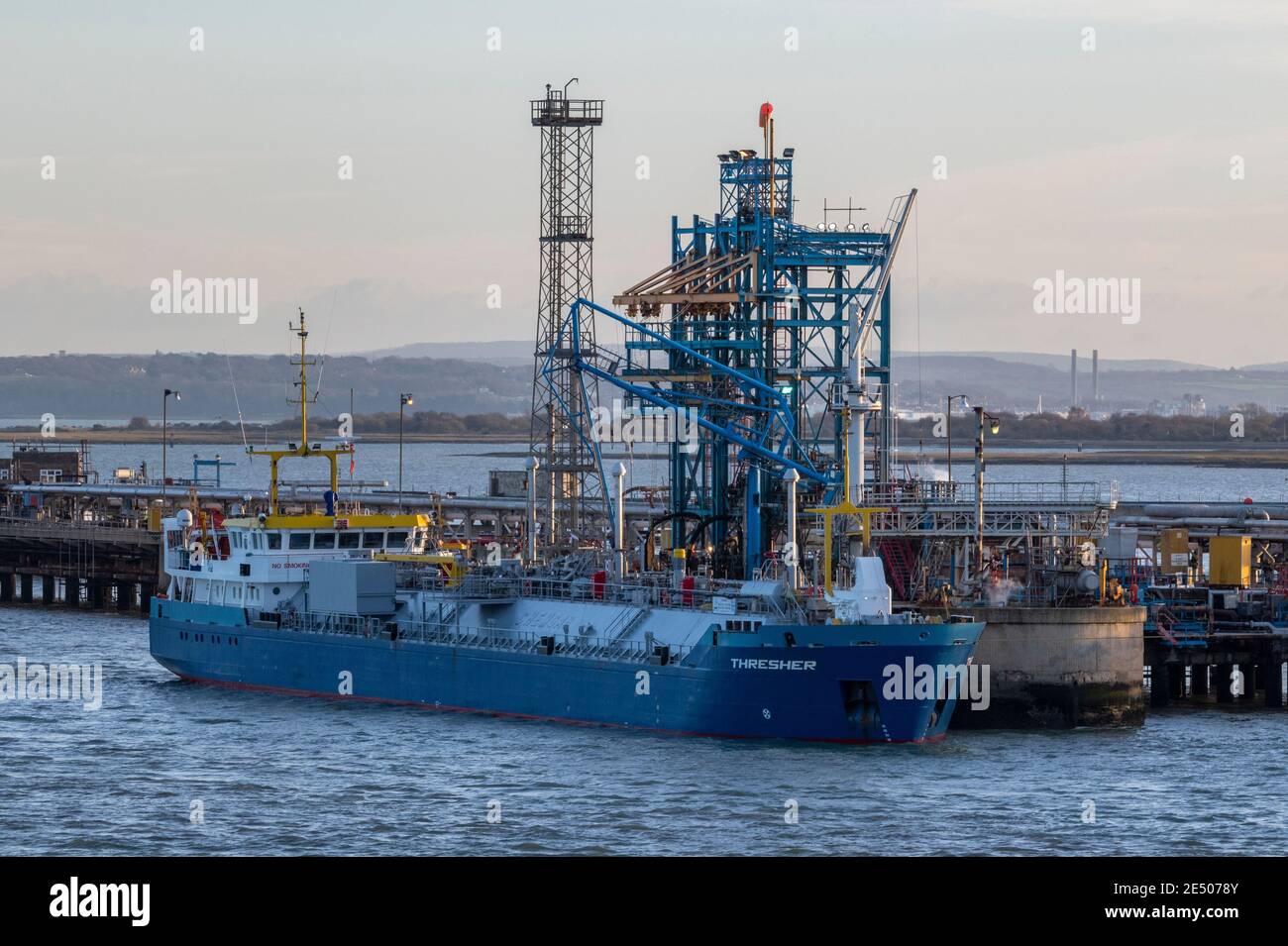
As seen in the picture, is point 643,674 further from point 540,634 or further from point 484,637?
point 484,637

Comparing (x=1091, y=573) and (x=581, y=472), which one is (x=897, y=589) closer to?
(x=1091, y=573)

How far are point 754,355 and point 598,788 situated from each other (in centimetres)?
2671

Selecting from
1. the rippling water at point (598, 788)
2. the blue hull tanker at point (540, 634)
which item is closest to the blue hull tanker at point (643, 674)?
the blue hull tanker at point (540, 634)

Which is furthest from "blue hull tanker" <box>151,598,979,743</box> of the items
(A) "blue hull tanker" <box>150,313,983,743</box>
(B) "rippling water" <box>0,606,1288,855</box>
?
(B) "rippling water" <box>0,606,1288,855</box>

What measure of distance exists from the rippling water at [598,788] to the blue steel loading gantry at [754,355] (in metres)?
14.0

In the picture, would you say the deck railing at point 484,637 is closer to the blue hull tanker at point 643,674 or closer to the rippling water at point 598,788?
the blue hull tanker at point 643,674

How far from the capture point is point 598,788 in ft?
144

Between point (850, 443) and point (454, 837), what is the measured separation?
74.2ft

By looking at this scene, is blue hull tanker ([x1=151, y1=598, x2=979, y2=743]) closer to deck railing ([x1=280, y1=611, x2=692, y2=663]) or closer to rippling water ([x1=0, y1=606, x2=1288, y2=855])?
deck railing ([x1=280, y1=611, x2=692, y2=663])

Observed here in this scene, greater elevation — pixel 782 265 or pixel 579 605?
pixel 782 265

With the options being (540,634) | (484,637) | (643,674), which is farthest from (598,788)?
(484,637)

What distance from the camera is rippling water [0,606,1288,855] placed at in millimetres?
38844

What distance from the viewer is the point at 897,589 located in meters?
56.6
